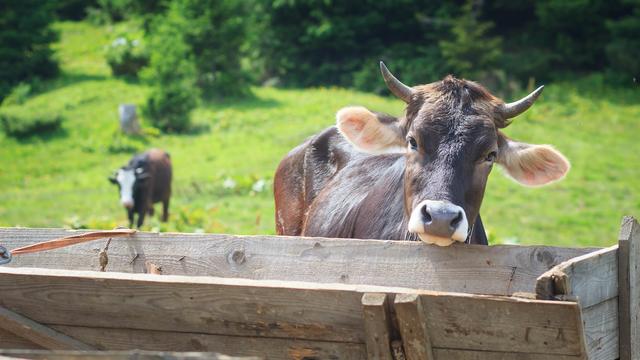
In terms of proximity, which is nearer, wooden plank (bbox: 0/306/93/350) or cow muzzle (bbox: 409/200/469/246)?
wooden plank (bbox: 0/306/93/350)

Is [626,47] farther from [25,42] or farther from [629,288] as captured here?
[629,288]

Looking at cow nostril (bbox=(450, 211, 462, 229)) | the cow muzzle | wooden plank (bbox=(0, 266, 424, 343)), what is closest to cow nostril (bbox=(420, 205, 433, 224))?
the cow muzzle

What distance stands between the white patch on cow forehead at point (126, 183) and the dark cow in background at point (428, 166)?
10.1 meters

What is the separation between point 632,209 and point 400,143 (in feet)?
34.3

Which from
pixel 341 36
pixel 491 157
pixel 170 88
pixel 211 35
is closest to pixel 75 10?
pixel 211 35

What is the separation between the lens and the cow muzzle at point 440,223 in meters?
3.59

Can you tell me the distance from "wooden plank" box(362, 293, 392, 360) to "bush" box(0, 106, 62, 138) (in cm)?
2158

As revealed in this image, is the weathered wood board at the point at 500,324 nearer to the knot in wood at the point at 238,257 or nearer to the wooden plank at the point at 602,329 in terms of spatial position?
the wooden plank at the point at 602,329

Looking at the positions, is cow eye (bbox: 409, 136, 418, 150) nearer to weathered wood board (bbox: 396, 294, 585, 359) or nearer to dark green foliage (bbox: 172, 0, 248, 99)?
weathered wood board (bbox: 396, 294, 585, 359)

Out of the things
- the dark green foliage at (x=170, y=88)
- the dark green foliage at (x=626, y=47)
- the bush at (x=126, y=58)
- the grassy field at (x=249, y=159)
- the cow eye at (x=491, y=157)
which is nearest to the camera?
the cow eye at (x=491, y=157)

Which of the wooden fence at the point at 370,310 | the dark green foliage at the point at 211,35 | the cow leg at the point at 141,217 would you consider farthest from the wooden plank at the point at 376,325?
the dark green foliage at the point at 211,35

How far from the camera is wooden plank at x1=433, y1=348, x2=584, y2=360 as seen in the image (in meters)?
2.46

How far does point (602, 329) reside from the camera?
2740 mm

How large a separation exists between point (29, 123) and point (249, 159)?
24.6ft
